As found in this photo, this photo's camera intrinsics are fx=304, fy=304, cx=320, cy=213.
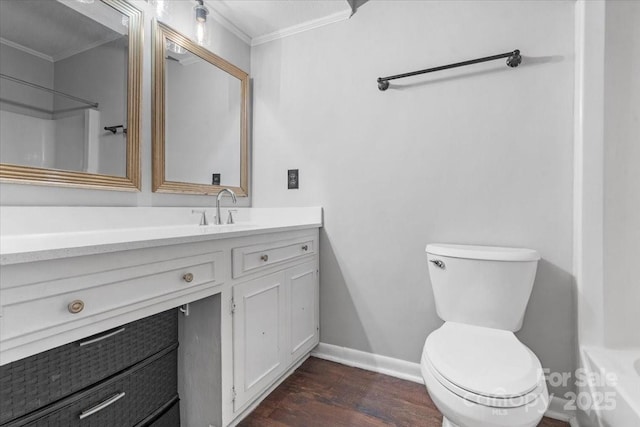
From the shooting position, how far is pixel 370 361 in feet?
5.94

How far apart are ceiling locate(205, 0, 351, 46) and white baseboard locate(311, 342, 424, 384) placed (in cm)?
206

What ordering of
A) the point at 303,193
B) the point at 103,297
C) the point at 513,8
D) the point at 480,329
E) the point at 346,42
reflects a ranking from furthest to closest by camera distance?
the point at 303,193 → the point at 346,42 → the point at 513,8 → the point at 480,329 → the point at 103,297

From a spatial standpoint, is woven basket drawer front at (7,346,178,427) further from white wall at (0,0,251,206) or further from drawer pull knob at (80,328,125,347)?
white wall at (0,0,251,206)

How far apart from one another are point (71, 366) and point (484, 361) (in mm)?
1304

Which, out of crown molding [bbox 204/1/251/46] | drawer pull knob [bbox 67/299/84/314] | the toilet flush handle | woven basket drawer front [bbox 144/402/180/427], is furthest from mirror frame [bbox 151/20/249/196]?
the toilet flush handle

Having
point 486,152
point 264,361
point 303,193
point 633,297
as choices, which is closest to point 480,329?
point 633,297

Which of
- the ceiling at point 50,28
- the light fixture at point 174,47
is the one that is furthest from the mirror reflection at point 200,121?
the ceiling at point 50,28

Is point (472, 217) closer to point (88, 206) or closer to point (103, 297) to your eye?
point (103, 297)

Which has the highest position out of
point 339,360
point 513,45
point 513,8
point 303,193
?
point 513,8

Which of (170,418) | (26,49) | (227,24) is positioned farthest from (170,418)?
(227,24)

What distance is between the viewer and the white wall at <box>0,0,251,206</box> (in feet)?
3.84

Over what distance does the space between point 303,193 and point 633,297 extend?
1.65 m

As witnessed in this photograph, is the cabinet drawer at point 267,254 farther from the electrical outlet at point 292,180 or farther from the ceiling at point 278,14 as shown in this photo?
the ceiling at point 278,14

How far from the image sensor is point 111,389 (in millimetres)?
988
